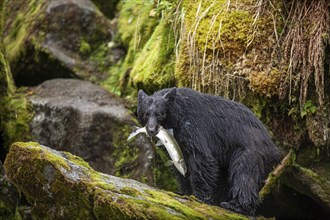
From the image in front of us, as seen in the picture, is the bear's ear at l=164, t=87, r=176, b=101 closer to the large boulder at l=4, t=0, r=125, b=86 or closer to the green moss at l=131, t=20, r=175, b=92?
the green moss at l=131, t=20, r=175, b=92

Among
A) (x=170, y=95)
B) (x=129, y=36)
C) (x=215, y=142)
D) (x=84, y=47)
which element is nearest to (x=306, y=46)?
(x=215, y=142)

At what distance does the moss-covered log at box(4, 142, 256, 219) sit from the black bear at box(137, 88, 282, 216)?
0.73 meters

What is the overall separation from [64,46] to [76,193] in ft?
18.8

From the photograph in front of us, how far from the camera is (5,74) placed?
9.17 metres

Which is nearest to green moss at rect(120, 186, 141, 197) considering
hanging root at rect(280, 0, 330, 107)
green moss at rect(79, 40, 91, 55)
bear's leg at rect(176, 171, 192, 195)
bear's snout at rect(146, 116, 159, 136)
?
bear's snout at rect(146, 116, 159, 136)

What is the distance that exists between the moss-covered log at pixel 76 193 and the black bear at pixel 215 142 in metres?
0.73

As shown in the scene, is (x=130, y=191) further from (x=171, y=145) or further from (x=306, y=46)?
(x=306, y=46)

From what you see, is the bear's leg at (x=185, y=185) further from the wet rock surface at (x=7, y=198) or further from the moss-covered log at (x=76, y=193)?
the wet rock surface at (x=7, y=198)

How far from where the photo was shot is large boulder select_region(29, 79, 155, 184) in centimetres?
845

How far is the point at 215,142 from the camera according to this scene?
6.54 m

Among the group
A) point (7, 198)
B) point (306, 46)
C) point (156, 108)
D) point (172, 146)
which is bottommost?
point (7, 198)

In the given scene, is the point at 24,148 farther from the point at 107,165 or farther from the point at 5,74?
the point at 5,74

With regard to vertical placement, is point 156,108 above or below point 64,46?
above

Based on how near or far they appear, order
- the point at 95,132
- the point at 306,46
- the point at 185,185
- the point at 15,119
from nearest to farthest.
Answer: the point at 185,185, the point at 306,46, the point at 95,132, the point at 15,119
